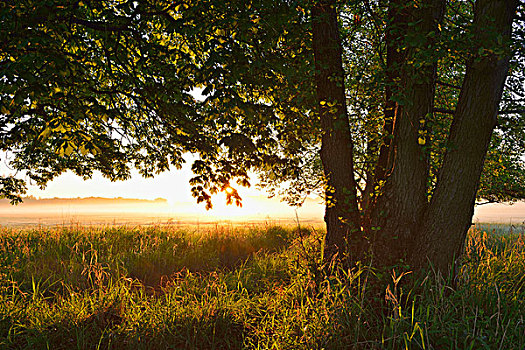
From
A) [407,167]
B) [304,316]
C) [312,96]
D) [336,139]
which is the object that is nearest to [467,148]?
[407,167]

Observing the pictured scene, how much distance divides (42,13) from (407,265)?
220 inches

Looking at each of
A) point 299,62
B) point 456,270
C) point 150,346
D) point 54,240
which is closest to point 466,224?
point 456,270

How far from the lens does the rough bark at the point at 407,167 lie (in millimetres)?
4117

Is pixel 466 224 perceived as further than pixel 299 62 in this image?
No

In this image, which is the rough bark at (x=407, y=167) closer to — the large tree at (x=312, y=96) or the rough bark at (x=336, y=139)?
the large tree at (x=312, y=96)

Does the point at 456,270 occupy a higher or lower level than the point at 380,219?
lower

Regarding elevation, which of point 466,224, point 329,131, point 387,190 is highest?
point 329,131

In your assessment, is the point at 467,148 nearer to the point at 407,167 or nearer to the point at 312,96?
the point at 407,167

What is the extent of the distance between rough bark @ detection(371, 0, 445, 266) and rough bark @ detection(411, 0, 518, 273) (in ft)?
0.79

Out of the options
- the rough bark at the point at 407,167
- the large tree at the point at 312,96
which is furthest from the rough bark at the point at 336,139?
the rough bark at the point at 407,167

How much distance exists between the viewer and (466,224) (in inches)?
154

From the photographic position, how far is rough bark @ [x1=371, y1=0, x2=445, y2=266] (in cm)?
412

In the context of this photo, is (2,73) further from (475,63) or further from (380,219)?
(475,63)

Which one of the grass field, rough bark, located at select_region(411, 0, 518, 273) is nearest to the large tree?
rough bark, located at select_region(411, 0, 518, 273)
